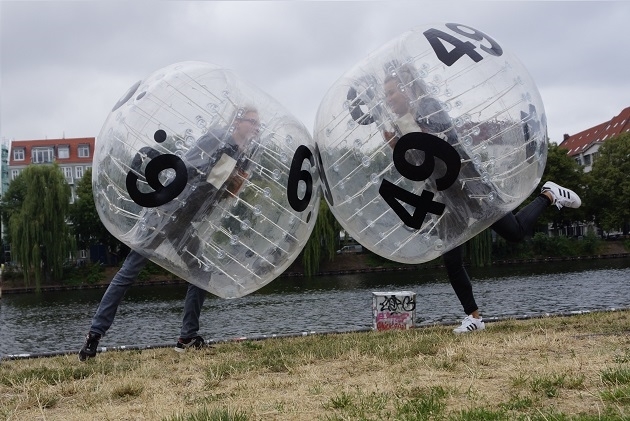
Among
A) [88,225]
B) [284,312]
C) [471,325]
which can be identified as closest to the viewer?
[471,325]

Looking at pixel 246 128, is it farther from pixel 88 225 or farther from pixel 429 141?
pixel 88 225

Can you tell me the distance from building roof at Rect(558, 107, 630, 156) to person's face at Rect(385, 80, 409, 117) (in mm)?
70029

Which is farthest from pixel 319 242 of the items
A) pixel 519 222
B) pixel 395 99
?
pixel 395 99

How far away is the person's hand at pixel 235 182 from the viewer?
538 centimetres

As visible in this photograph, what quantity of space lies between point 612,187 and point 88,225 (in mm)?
43219

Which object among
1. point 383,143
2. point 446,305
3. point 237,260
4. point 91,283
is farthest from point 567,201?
point 91,283

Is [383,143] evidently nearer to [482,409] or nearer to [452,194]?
[452,194]

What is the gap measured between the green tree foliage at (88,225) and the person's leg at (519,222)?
45642mm

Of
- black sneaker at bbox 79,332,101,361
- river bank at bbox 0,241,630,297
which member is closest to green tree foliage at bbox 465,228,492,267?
river bank at bbox 0,241,630,297

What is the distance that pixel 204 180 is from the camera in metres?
5.36

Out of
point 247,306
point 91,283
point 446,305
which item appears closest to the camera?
point 446,305

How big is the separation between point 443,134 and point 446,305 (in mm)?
12605

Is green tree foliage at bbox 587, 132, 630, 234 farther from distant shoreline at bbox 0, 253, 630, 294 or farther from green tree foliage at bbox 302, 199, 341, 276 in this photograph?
green tree foliage at bbox 302, 199, 341, 276

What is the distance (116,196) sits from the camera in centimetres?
551
